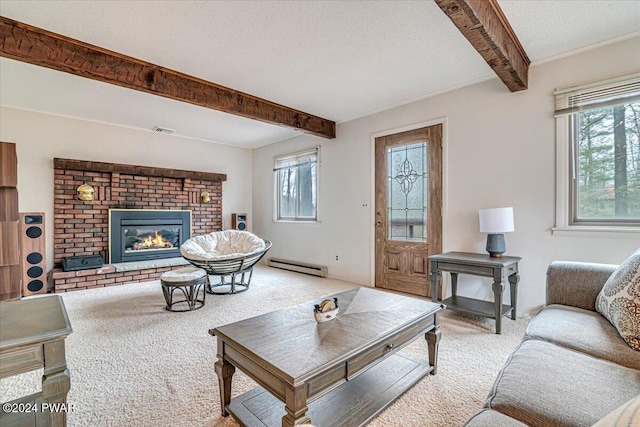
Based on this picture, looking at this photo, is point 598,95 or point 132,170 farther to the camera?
point 132,170

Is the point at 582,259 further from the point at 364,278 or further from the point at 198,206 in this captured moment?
the point at 198,206

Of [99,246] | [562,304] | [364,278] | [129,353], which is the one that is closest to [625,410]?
[562,304]

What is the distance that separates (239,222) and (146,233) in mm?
1627

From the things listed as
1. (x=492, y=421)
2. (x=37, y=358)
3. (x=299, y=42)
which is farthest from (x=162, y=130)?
(x=492, y=421)

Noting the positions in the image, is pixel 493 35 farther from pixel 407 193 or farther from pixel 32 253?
pixel 32 253

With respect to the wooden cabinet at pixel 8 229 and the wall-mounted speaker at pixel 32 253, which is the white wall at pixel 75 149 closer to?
the wall-mounted speaker at pixel 32 253

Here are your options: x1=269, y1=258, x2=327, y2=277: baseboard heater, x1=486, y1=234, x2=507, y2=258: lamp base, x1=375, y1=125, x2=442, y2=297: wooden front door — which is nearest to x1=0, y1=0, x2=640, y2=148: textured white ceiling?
x1=375, y1=125, x2=442, y2=297: wooden front door

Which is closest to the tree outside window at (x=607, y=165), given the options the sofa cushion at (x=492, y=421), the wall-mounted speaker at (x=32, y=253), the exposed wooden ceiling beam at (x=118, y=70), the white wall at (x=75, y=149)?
the sofa cushion at (x=492, y=421)

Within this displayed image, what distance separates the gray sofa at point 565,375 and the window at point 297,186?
3.78 meters

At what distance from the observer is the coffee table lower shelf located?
1473mm

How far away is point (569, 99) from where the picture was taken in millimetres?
2646

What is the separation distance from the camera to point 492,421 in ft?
3.03

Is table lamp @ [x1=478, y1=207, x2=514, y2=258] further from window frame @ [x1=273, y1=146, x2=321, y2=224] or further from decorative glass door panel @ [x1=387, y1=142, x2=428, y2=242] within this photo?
window frame @ [x1=273, y1=146, x2=321, y2=224]

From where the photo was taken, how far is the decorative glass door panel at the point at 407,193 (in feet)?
12.1
